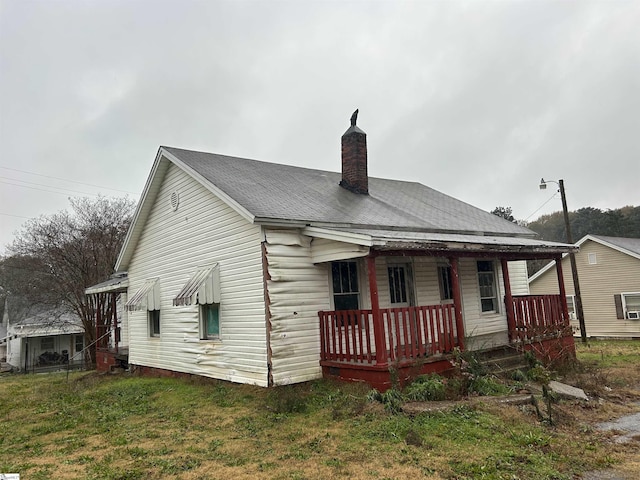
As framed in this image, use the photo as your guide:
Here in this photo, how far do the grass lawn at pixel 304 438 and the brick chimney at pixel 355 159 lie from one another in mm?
6804

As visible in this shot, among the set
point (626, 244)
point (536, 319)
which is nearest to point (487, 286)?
point (536, 319)

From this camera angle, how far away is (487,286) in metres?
13.3

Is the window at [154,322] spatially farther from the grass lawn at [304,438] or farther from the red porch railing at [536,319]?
the red porch railing at [536,319]

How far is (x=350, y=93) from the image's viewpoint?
18.5 meters

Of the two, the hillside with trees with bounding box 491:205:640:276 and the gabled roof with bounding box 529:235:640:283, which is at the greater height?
the hillside with trees with bounding box 491:205:640:276

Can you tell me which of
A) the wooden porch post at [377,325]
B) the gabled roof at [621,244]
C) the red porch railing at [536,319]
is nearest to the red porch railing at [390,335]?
the wooden porch post at [377,325]

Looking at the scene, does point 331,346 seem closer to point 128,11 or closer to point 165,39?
point 128,11

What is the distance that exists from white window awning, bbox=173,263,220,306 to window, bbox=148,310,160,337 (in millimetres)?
3826

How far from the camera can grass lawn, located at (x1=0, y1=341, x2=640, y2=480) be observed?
5160 mm

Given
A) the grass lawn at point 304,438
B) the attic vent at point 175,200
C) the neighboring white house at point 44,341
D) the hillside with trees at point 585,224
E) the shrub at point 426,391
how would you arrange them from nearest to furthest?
the grass lawn at point 304,438 < the shrub at point 426,391 < the attic vent at point 175,200 < the neighboring white house at point 44,341 < the hillside with trees at point 585,224

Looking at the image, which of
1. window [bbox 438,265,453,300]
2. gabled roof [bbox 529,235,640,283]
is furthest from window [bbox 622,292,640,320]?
window [bbox 438,265,453,300]

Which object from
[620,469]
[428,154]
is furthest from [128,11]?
[428,154]

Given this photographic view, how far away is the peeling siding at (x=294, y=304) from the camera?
9.13 metres

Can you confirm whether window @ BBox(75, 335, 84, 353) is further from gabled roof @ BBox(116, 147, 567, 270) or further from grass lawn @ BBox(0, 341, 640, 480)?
grass lawn @ BBox(0, 341, 640, 480)
